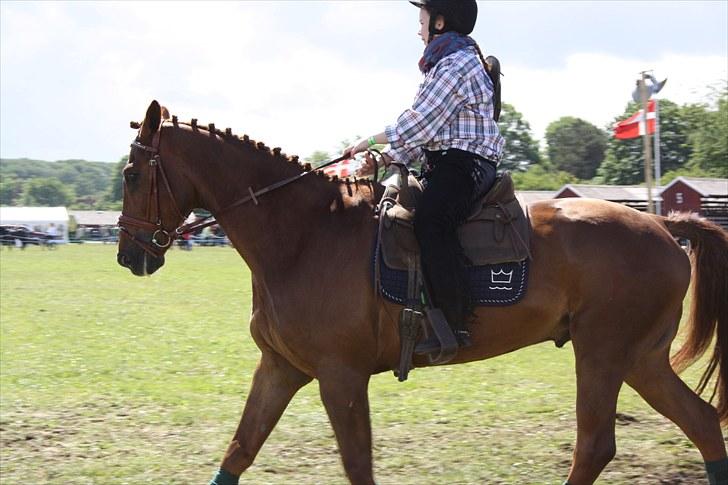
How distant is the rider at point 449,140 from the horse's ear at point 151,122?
129 centimetres

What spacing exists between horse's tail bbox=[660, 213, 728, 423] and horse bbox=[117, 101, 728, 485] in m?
0.34

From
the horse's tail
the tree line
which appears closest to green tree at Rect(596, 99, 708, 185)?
the tree line

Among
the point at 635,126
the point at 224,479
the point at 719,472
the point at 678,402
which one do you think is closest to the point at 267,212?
the point at 224,479

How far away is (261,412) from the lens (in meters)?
5.96

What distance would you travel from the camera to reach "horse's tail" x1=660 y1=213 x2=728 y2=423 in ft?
21.0

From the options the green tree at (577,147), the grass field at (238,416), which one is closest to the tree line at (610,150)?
the green tree at (577,147)

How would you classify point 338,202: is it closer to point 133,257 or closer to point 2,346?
point 133,257

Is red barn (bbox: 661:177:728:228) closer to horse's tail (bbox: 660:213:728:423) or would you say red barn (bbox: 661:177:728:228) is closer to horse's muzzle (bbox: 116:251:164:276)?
horse's tail (bbox: 660:213:728:423)

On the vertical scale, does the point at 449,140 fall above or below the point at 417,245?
above

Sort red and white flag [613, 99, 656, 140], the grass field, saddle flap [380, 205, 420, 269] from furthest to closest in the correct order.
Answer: red and white flag [613, 99, 656, 140]
the grass field
saddle flap [380, 205, 420, 269]

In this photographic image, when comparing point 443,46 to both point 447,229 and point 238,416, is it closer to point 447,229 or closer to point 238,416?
point 447,229

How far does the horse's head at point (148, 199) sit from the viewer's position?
586cm

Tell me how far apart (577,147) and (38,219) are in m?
79.7

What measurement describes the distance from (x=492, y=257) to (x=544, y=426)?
127 inches
